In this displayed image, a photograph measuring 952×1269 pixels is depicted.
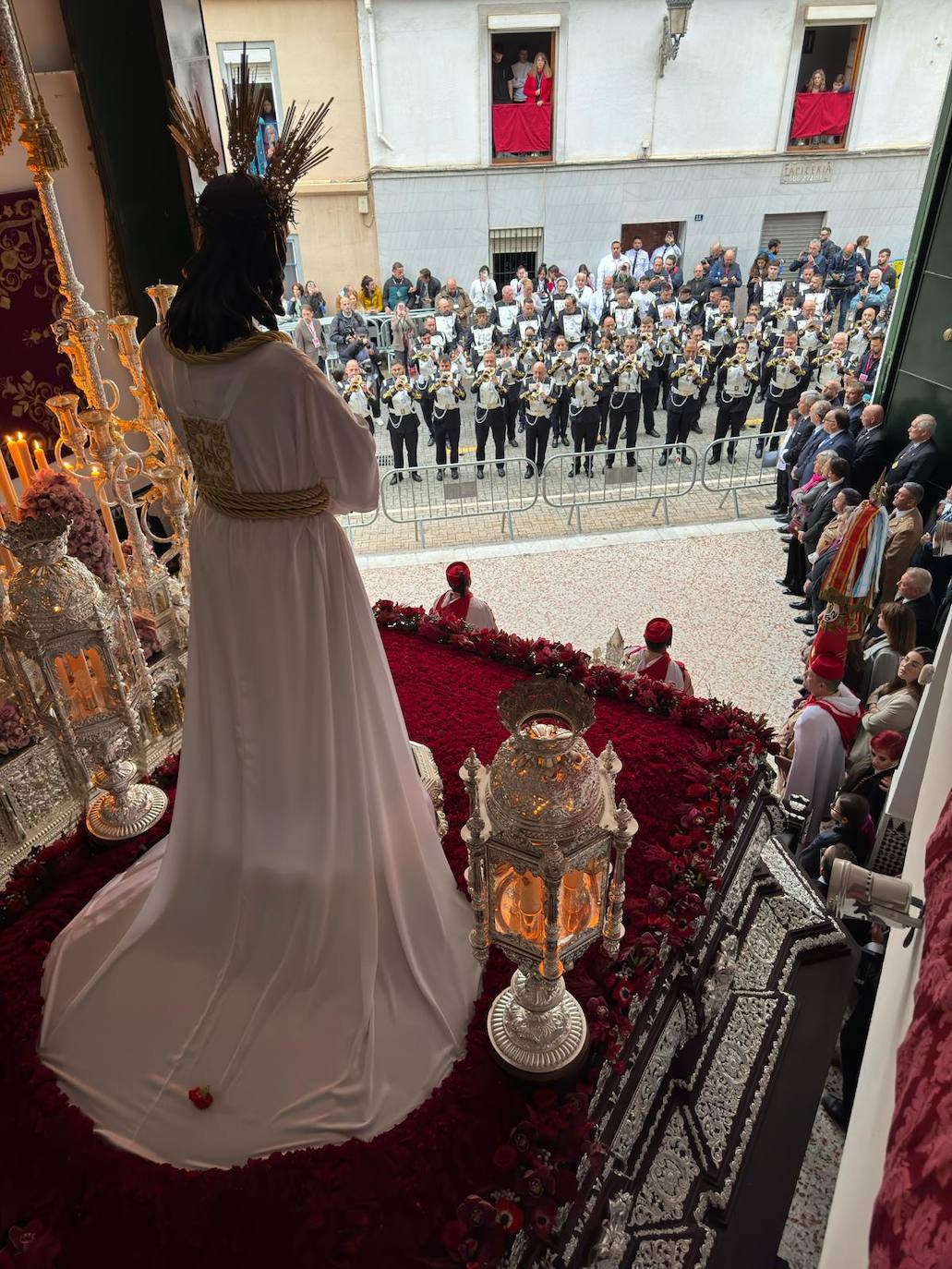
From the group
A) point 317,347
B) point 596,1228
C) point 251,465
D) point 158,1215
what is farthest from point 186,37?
point 317,347

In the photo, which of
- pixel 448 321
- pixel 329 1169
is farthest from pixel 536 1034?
pixel 448 321

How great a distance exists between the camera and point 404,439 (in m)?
11.0

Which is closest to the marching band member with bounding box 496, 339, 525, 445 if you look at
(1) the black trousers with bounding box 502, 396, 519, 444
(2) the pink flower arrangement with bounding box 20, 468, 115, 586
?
(1) the black trousers with bounding box 502, 396, 519, 444

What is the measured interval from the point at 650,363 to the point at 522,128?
7878 mm

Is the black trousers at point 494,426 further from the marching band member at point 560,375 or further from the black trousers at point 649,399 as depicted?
the black trousers at point 649,399

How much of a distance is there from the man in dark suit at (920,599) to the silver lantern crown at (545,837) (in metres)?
3.87

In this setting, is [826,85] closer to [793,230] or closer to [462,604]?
[793,230]

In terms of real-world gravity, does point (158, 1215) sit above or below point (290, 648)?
below

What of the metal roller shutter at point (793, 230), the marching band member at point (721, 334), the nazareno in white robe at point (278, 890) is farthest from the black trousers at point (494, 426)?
the metal roller shutter at point (793, 230)

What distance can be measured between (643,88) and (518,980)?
18130 millimetres

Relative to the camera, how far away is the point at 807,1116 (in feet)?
9.70

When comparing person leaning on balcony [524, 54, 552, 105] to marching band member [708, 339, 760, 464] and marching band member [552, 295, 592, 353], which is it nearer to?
marching band member [552, 295, 592, 353]

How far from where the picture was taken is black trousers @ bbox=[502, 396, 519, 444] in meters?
11.4

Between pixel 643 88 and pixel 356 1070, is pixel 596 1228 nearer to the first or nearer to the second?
pixel 356 1070
